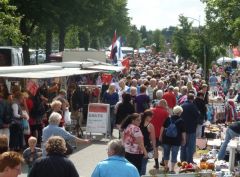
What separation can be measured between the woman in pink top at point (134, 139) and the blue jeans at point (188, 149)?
3.51m

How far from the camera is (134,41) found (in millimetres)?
150875

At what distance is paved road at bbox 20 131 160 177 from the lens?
14484 millimetres

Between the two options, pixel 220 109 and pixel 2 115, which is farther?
pixel 220 109

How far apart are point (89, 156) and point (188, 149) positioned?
2.80 meters

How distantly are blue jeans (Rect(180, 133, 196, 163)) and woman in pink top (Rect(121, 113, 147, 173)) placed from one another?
3.51m

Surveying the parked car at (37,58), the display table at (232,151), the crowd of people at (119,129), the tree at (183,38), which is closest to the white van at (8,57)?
the crowd of people at (119,129)

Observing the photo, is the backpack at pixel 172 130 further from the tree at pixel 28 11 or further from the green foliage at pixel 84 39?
the green foliage at pixel 84 39

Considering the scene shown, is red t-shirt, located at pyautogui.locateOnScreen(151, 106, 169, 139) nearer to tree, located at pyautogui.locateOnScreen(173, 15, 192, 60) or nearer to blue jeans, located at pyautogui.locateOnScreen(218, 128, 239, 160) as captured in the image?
blue jeans, located at pyautogui.locateOnScreen(218, 128, 239, 160)

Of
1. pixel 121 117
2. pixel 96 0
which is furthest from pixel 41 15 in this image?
pixel 121 117

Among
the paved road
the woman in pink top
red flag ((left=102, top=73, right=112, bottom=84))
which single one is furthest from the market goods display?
red flag ((left=102, top=73, right=112, bottom=84))

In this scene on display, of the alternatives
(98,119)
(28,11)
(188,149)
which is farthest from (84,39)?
(188,149)

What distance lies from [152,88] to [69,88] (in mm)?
3027

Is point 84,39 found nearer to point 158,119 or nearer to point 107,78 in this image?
point 107,78

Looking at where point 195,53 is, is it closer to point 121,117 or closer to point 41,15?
point 41,15
